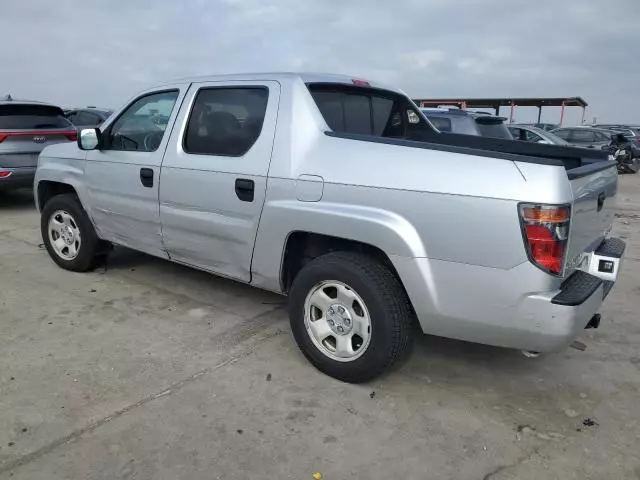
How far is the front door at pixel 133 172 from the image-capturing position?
4.11 meters

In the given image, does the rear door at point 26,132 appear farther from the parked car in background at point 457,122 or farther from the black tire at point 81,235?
the parked car in background at point 457,122

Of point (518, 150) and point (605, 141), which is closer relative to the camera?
point (518, 150)

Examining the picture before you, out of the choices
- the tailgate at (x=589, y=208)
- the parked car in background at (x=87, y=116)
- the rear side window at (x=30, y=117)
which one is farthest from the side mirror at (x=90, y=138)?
the parked car in background at (x=87, y=116)

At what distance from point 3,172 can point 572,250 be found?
7.90 metres

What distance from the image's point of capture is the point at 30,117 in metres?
8.32

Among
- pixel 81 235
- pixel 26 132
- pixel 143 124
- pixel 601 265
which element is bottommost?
pixel 81 235

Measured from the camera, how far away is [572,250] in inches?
106

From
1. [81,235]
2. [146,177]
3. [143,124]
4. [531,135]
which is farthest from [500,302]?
[531,135]

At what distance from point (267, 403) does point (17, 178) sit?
6.74 metres

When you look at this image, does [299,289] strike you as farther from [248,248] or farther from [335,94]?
[335,94]

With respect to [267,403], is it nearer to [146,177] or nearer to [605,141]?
[146,177]

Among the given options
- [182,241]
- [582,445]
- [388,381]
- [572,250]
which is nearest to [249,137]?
[182,241]

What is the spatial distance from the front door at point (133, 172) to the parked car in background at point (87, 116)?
8.90m

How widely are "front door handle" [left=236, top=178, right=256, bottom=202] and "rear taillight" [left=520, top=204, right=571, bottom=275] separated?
164 cm
